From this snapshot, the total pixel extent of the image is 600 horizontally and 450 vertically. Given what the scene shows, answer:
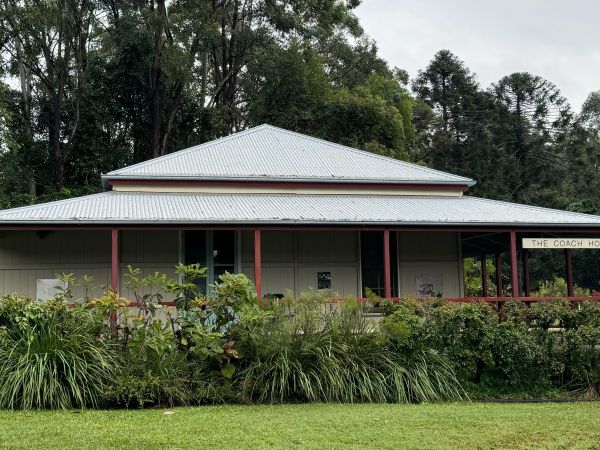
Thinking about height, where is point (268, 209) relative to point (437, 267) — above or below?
above

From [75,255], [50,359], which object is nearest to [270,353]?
[50,359]

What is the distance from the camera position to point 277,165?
57.5 ft

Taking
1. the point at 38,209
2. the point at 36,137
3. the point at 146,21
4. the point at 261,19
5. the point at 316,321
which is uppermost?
the point at 261,19

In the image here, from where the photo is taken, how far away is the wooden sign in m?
14.2

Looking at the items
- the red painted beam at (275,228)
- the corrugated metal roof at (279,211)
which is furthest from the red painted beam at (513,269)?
the corrugated metal roof at (279,211)

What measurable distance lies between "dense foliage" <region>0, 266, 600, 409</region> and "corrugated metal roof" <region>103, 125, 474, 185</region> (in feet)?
20.1

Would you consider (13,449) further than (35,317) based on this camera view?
No

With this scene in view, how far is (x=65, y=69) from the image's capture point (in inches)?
1092

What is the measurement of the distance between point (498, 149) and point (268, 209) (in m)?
25.5

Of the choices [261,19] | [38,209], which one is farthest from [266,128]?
[261,19]

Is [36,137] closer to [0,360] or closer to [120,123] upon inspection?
[120,123]

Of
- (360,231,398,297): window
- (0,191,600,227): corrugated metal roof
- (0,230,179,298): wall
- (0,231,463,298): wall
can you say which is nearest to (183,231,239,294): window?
(0,231,463,298): wall

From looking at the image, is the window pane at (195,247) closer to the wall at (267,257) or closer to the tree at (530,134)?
the wall at (267,257)

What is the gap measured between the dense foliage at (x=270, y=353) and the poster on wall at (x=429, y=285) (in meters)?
4.92
